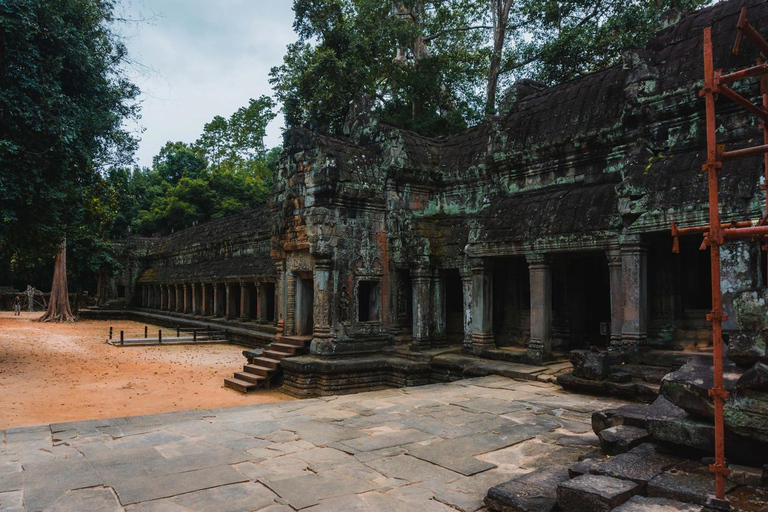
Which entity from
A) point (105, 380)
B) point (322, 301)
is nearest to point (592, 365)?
point (322, 301)

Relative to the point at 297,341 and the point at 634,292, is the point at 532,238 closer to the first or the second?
the point at 634,292

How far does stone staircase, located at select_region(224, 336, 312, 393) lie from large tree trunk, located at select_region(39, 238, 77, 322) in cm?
2252

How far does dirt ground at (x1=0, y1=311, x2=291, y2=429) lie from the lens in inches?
394

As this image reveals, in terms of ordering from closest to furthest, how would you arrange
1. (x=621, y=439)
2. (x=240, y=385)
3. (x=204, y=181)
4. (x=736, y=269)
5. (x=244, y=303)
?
(x=621, y=439) → (x=736, y=269) → (x=240, y=385) → (x=244, y=303) → (x=204, y=181)

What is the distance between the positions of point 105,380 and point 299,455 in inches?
399

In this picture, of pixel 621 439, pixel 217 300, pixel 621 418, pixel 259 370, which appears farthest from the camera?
pixel 217 300

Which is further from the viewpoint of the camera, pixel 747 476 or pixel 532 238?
pixel 532 238

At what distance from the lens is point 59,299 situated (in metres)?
29.8

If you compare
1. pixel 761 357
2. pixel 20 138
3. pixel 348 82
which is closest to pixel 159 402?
pixel 20 138

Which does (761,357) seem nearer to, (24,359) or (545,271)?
(545,271)

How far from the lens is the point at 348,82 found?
21.1m

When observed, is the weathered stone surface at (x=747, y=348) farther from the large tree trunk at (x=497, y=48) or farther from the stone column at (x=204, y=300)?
the stone column at (x=204, y=300)

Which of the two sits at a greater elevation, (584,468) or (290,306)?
(290,306)

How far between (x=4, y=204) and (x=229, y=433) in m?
10.7
